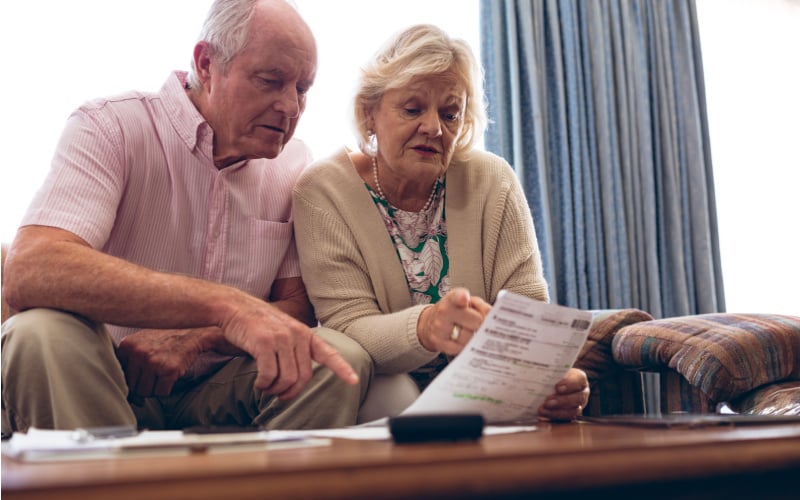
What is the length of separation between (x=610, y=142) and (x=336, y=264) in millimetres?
2054

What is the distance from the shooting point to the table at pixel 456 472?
0.43m

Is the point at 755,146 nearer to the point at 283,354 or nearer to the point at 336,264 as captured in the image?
the point at 336,264

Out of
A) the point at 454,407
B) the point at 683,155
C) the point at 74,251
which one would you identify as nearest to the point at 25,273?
the point at 74,251

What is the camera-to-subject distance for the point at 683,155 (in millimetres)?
3555

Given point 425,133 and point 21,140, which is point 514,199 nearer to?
point 425,133

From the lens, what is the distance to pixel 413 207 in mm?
1812

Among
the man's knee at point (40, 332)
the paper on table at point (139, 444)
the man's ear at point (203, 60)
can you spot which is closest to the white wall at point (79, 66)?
the man's ear at point (203, 60)

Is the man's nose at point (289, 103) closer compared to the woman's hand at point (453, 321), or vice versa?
the woman's hand at point (453, 321)

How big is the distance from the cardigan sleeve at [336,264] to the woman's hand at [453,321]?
0.23 meters

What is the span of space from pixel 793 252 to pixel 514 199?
280 cm

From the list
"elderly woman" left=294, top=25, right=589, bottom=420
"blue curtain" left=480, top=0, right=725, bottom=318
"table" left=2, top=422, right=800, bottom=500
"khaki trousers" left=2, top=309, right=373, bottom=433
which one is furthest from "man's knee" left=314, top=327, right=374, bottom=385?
"blue curtain" left=480, top=0, right=725, bottom=318

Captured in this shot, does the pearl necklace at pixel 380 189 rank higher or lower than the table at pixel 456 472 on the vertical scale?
higher

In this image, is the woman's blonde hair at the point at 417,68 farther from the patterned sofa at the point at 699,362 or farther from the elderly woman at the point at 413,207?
the patterned sofa at the point at 699,362

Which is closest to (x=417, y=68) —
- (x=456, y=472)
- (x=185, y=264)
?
(x=185, y=264)
